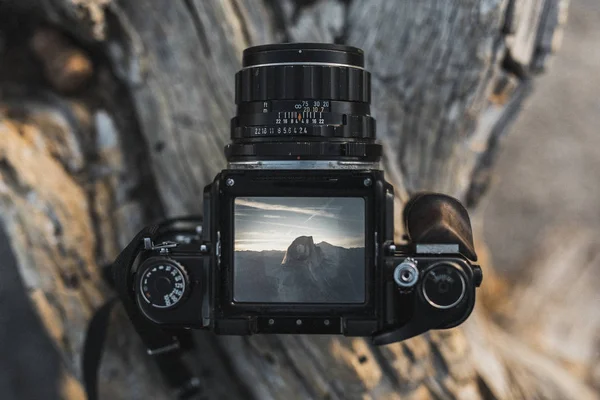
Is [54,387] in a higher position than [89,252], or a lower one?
lower

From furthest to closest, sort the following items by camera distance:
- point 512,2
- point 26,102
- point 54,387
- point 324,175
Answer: point 54,387 → point 26,102 → point 512,2 → point 324,175

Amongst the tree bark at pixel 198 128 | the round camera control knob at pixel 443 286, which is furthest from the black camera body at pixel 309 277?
the tree bark at pixel 198 128

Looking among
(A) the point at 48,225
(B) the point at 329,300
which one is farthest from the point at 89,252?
(B) the point at 329,300

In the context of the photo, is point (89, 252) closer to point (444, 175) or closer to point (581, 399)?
point (444, 175)

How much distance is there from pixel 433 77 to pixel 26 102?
719mm

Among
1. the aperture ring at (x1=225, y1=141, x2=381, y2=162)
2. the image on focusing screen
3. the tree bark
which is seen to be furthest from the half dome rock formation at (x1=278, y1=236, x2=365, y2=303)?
the tree bark

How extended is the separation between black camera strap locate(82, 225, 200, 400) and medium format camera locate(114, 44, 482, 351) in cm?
7

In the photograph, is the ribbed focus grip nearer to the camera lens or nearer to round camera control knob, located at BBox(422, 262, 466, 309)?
the camera lens

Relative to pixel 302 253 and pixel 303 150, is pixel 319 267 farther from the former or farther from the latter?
pixel 303 150

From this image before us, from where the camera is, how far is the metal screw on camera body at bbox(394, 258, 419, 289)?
2.70 ft

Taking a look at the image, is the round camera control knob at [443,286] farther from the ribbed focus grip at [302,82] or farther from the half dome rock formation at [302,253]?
the ribbed focus grip at [302,82]

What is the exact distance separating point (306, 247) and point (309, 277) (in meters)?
0.04

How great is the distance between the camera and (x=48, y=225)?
1.12m

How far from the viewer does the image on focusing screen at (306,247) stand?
83 centimetres
